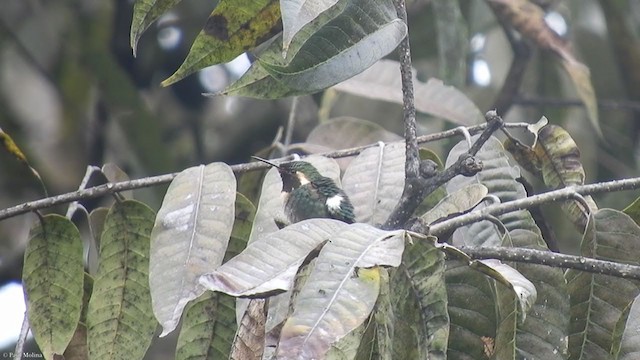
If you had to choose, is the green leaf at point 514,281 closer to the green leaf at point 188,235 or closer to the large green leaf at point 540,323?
the large green leaf at point 540,323

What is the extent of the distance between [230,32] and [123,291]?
42 cm

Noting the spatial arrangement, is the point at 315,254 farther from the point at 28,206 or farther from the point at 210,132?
the point at 210,132

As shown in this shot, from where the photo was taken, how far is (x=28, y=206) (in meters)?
1.50

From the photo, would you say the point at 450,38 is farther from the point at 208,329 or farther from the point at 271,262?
the point at 271,262

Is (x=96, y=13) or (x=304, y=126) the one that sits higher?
(x=96, y=13)

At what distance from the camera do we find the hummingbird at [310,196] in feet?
5.74

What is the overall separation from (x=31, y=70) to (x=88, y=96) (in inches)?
7.8

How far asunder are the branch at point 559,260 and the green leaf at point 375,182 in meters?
0.27

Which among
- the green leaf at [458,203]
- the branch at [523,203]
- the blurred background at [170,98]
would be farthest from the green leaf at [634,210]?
the blurred background at [170,98]

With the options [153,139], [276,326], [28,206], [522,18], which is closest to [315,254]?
[276,326]

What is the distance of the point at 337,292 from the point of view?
966mm

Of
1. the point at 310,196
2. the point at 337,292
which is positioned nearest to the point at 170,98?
the point at 310,196

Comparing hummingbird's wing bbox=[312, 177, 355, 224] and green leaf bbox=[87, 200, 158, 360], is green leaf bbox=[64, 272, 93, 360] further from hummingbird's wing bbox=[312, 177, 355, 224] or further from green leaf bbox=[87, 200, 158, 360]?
hummingbird's wing bbox=[312, 177, 355, 224]

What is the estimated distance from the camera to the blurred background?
10.0 feet
